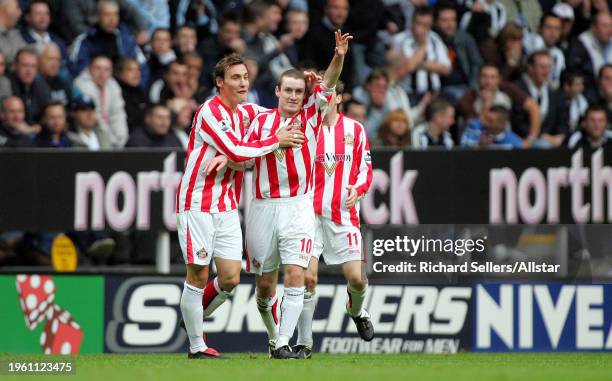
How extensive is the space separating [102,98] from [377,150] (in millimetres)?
3280

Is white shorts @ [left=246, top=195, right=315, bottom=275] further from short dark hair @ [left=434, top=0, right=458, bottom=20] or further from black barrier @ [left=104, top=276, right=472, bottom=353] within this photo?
short dark hair @ [left=434, top=0, right=458, bottom=20]

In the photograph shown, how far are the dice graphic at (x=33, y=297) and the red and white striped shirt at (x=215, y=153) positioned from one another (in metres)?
2.88

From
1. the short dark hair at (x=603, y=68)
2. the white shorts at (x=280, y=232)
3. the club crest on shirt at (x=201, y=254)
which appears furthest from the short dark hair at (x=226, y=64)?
the short dark hair at (x=603, y=68)

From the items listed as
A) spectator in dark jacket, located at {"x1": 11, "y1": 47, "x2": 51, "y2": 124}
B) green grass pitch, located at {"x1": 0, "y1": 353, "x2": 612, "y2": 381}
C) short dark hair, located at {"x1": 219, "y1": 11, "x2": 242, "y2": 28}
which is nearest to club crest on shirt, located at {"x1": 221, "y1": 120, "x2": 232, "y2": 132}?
green grass pitch, located at {"x1": 0, "y1": 353, "x2": 612, "y2": 381}

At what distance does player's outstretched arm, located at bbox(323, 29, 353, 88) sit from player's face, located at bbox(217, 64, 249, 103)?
0.63m

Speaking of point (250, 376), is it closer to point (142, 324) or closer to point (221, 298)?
point (221, 298)

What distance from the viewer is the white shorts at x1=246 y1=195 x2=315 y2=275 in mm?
9844

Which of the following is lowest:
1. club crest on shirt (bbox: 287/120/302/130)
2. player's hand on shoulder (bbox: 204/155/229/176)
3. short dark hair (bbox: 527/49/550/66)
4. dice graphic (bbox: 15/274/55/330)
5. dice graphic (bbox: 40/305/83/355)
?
dice graphic (bbox: 40/305/83/355)

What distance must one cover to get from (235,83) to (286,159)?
2.27ft

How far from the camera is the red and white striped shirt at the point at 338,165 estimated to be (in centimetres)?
1101

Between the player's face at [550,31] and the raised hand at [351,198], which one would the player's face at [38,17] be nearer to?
the raised hand at [351,198]

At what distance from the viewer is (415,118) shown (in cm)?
1522

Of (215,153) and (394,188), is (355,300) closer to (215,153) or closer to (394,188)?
(394,188)

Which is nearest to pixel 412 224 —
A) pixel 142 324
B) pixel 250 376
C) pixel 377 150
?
pixel 377 150
